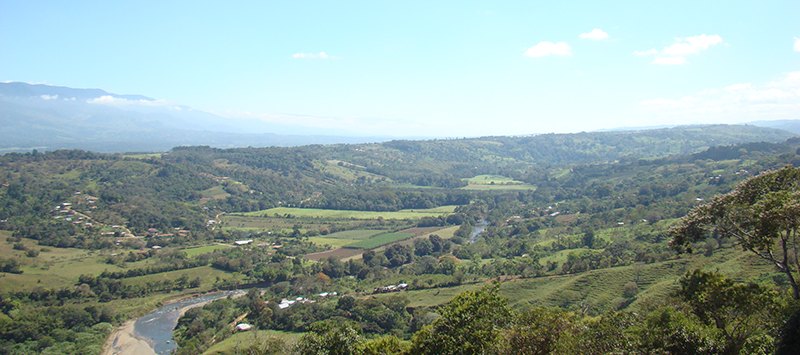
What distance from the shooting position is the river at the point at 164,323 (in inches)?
1500

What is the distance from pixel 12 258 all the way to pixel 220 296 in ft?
79.0

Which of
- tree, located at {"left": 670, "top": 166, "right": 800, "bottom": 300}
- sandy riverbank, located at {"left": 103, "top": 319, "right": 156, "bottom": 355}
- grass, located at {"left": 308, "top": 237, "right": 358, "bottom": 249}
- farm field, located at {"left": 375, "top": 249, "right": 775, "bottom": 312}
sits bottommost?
sandy riverbank, located at {"left": 103, "top": 319, "right": 156, "bottom": 355}

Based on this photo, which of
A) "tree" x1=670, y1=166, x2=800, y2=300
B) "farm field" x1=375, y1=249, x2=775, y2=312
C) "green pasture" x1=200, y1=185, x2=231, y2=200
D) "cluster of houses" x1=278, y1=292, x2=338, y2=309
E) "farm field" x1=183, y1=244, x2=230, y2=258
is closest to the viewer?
"tree" x1=670, y1=166, x2=800, y2=300

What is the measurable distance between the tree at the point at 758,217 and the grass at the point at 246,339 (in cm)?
2589

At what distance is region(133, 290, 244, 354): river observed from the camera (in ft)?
125

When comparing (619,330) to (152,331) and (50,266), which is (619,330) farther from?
(50,266)

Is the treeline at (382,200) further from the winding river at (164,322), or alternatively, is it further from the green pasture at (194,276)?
the winding river at (164,322)

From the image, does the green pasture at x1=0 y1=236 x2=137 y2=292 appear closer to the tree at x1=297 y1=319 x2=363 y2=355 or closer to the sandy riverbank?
the sandy riverbank

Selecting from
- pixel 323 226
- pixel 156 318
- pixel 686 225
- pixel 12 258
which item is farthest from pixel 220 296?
pixel 686 225

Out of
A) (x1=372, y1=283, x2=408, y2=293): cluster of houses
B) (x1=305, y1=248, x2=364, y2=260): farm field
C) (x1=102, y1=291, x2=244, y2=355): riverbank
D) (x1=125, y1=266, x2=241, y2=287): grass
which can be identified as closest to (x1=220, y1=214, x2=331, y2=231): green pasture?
(x1=305, y1=248, x2=364, y2=260): farm field

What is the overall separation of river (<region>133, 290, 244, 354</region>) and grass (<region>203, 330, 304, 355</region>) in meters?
5.69

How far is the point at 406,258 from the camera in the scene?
61156 millimetres

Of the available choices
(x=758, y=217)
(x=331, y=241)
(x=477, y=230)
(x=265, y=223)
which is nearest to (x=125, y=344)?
(x=331, y=241)

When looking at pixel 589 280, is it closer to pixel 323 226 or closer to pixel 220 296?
pixel 220 296
